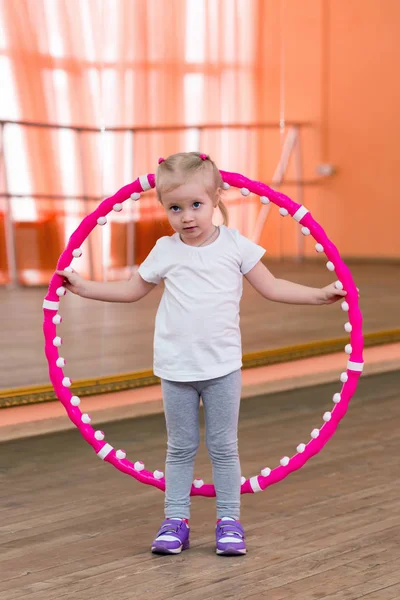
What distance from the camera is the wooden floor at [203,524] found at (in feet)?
7.47

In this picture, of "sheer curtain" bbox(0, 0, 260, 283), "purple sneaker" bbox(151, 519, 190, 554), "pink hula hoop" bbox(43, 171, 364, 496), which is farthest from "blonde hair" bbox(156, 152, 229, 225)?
"sheer curtain" bbox(0, 0, 260, 283)

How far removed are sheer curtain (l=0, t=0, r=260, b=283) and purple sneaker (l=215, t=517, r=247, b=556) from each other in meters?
1.82

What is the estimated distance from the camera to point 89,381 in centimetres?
407

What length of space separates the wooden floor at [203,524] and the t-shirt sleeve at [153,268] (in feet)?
2.14

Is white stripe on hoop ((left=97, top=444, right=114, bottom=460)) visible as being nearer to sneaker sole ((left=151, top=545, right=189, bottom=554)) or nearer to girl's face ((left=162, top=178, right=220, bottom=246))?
sneaker sole ((left=151, top=545, right=189, bottom=554))

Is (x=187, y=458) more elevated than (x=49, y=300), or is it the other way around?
(x=49, y=300)

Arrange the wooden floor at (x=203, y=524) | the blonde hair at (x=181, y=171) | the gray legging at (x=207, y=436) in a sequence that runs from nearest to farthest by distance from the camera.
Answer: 1. the wooden floor at (x=203, y=524)
2. the blonde hair at (x=181, y=171)
3. the gray legging at (x=207, y=436)

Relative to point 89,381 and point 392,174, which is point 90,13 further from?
point 392,174

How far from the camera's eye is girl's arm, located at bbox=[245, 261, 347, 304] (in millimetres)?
2496

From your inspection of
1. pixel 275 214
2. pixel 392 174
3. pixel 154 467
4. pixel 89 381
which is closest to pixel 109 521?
pixel 154 467

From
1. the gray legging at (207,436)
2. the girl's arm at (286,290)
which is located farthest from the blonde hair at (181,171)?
the gray legging at (207,436)

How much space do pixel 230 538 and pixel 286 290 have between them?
0.60 m

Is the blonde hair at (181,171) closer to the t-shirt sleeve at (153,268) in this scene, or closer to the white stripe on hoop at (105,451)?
the t-shirt sleeve at (153,268)

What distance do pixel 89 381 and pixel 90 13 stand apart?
1.42 meters
